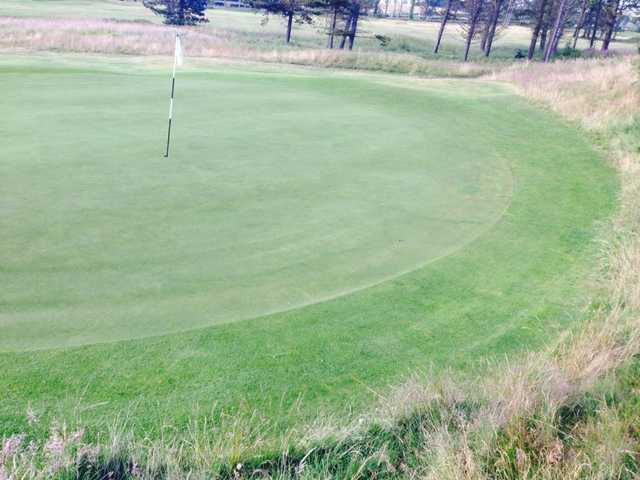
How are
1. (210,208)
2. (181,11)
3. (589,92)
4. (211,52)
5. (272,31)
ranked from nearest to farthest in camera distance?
(210,208), (589,92), (211,52), (181,11), (272,31)

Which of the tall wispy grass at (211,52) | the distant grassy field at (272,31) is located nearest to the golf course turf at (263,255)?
the tall wispy grass at (211,52)

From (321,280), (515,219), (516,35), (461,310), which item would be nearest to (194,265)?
(321,280)

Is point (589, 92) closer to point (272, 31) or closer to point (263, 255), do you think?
point (263, 255)

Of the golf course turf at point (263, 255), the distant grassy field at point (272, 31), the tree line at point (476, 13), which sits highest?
the tree line at point (476, 13)

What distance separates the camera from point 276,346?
15.1ft

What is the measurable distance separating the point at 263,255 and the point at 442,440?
2935 mm

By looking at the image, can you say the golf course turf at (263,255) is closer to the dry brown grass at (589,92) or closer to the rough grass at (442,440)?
the rough grass at (442,440)

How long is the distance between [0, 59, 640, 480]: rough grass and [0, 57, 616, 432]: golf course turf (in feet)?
1.34

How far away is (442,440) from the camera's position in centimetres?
337

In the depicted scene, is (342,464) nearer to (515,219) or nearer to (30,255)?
(30,255)

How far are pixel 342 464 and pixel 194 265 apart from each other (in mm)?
2741

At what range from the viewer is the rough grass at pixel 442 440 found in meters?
3.14

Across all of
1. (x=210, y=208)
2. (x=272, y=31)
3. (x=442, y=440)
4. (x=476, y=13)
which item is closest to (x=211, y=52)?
(x=210, y=208)

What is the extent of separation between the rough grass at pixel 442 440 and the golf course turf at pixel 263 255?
0.41 meters
